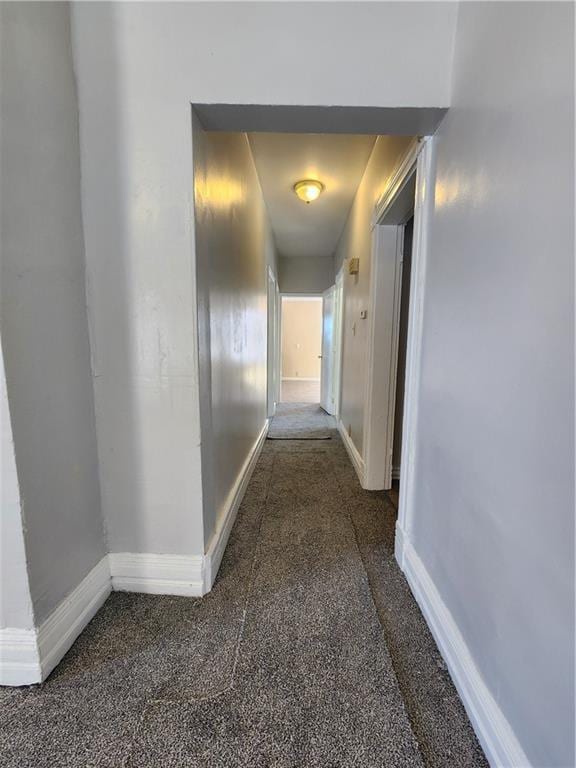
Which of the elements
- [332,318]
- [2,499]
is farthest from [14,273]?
[332,318]

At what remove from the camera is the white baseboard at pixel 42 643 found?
1.03 m

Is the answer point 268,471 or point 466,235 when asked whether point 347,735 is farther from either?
point 268,471

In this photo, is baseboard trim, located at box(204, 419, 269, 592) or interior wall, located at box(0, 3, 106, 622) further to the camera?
baseboard trim, located at box(204, 419, 269, 592)

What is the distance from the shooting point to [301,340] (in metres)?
9.31

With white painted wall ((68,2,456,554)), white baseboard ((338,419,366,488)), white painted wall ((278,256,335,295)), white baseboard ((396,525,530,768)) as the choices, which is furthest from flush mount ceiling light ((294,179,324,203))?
white baseboard ((396,525,530,768))

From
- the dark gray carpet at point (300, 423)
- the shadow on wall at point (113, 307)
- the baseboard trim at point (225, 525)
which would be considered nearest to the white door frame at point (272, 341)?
the dark gray carpet at point (300, 423)

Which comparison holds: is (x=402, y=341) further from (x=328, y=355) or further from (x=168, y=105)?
(x=328, y=355)

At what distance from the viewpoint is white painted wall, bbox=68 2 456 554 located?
115cm

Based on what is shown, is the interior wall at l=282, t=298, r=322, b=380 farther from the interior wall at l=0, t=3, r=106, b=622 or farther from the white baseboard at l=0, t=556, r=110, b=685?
the white baseboard at l=0, t=556, r=110, b=685

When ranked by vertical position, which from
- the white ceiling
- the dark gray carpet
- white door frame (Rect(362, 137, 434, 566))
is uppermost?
the white ceiling

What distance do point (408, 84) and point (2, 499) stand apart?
1902mm

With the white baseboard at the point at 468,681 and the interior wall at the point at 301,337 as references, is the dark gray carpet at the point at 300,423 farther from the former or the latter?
the interior wall at the point at 301,337

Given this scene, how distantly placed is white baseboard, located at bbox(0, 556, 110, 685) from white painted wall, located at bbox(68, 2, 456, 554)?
22.2 inches

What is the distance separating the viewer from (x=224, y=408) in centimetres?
184
